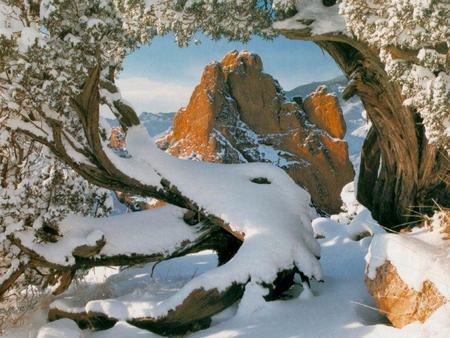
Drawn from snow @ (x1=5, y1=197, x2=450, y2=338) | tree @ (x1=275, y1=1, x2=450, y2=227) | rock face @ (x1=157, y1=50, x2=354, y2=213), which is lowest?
snow @ (x1=5, y1=197, x2=450, y2=338)

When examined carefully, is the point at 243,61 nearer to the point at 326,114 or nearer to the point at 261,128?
the point at 261,128

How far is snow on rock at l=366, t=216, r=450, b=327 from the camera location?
12.7 feet

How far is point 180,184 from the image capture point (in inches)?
260

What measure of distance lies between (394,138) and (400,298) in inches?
119

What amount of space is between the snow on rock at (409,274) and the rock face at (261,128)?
99.2 feet

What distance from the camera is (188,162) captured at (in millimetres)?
7070

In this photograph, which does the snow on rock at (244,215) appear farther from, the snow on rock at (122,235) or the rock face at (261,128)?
the rock face at (261,128)

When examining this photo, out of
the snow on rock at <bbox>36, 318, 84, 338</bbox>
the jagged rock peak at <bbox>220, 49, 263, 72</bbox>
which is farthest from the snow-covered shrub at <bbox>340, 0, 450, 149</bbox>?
the jagged rock peak at <bbox>220, 49, 263, 72</bbox>

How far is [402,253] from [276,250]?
1.72m

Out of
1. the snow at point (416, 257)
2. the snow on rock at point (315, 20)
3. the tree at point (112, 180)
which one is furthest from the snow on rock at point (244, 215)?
the snow on rock at point (315, 20)

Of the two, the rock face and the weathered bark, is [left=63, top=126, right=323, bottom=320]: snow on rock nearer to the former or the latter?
the weathered bark

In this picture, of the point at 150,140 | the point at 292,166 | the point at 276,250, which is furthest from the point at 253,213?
the point at 292,166

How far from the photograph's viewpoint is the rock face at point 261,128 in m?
36.1

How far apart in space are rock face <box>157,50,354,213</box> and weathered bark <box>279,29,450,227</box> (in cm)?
2782
